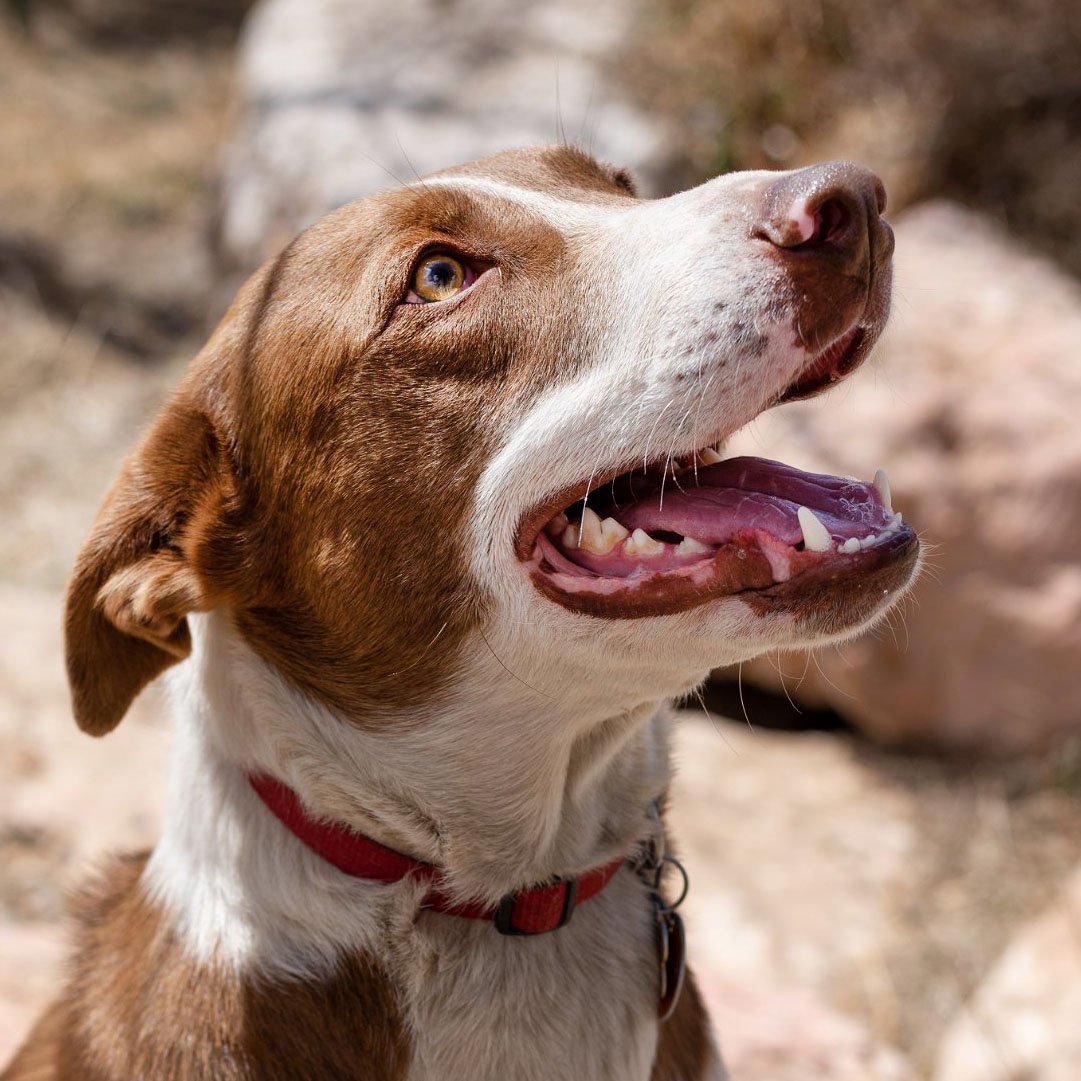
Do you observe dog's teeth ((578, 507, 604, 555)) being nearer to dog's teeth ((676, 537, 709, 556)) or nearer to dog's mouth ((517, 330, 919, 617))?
dog's mouth ((517, 330, 919, 617))

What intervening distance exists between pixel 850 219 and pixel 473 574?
876 millimetres

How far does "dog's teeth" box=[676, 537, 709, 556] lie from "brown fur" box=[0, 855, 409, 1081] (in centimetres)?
90

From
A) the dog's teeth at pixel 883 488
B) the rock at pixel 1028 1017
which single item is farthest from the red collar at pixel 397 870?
the rock at pixel 1028 1017

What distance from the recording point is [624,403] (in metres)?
2.29

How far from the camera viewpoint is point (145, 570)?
2.41 m

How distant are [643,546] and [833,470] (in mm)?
3176

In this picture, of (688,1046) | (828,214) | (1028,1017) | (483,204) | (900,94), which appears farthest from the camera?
(900,94)

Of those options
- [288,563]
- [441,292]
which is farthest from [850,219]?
[288,563]

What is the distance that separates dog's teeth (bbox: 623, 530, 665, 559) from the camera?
2.26 metres

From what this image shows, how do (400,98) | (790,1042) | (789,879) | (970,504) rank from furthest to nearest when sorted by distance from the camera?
(400,98) < (970,504) < (789,879) < (790,1042)

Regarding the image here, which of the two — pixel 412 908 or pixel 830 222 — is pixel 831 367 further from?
pixel 412 908

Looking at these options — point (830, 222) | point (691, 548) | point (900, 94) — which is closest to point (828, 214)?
point (830, 222)

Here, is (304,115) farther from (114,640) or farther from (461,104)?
(114,640)

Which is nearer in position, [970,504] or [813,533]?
[813,533]
